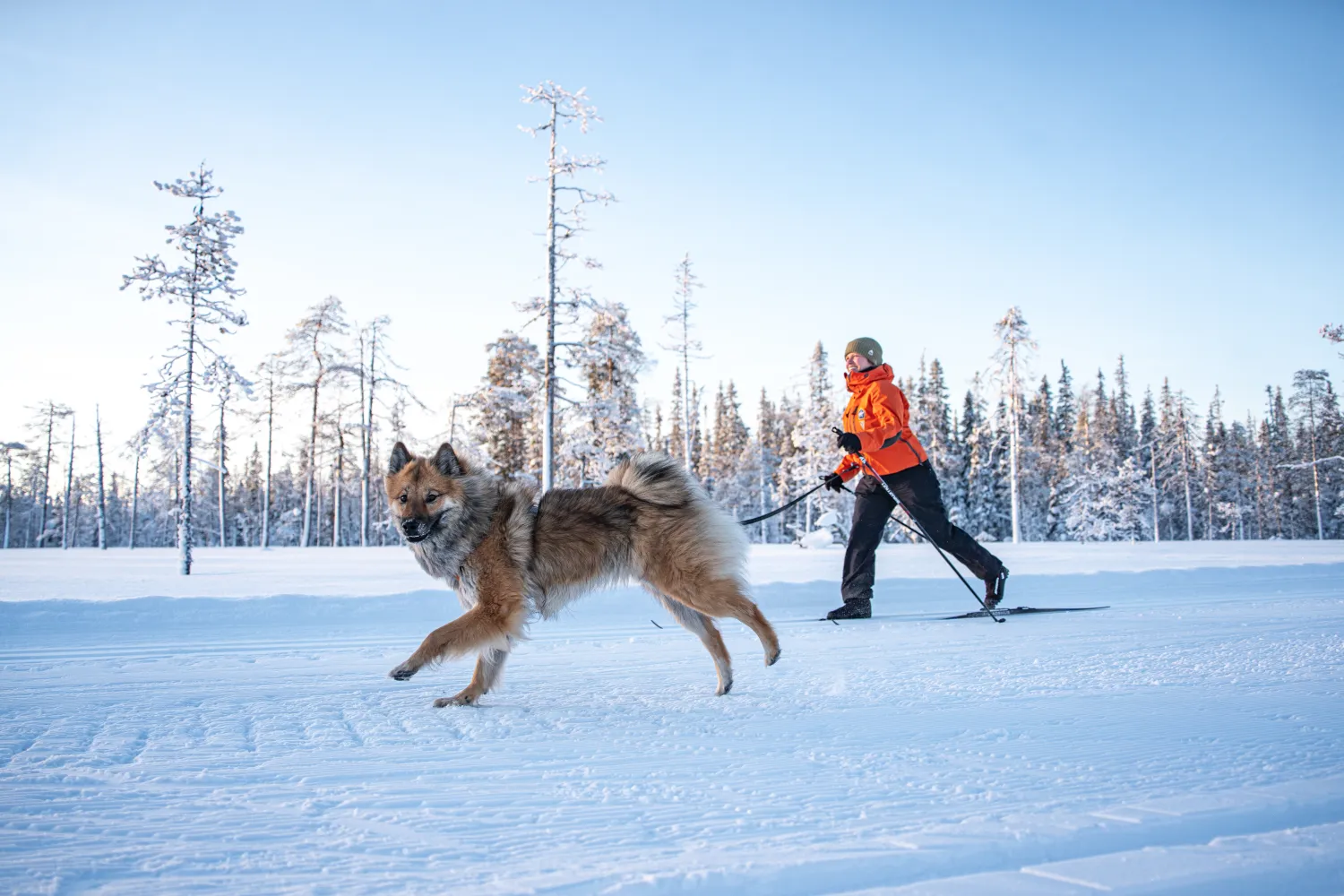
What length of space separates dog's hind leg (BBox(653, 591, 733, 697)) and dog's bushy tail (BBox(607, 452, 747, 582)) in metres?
0.33

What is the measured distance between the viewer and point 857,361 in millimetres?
6973

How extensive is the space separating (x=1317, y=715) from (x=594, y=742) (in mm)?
2989

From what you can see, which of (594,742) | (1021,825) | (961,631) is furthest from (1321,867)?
(961,631)

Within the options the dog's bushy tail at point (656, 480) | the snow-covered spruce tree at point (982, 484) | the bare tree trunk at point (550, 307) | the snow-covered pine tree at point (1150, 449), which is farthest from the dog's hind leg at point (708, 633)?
the snow-covered pine tree at point (1150, 449)

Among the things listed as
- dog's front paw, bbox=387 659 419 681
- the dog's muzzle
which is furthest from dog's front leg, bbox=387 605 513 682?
the dog's muzzle

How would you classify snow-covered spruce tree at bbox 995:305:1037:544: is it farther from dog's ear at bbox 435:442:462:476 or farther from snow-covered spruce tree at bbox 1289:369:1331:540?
dog's ear at bbox 435:442:462:476

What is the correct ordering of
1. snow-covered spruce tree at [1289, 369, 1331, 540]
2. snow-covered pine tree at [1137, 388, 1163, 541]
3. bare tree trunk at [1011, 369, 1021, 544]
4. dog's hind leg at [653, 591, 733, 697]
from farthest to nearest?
snow-covered pine tree at [1137, 388, 1163, 541], snow-covered spruce tree at [1289, 369, 1331, 540], bare tree trunk at [1011, 369, 1021, 544], dog's hind leg at [653, 591, 733, 697]

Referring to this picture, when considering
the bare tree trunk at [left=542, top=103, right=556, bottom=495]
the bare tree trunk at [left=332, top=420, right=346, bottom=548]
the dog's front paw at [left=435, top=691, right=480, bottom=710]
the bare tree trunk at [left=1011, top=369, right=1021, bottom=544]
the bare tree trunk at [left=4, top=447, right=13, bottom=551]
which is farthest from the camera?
the bare tree trunk at [left=4, top=447, right=13, bottom=551]

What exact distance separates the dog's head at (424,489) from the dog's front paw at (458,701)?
949mm

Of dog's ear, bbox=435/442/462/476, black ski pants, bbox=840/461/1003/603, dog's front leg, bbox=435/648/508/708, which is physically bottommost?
dog's front leg, bbox=435/648/508/708

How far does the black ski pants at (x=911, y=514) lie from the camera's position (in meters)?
6.74

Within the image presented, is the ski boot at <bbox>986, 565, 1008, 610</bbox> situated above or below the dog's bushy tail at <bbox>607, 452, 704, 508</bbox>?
below

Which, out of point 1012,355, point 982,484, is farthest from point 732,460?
point 1012,355

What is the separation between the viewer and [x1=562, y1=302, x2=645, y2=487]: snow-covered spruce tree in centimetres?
2042
